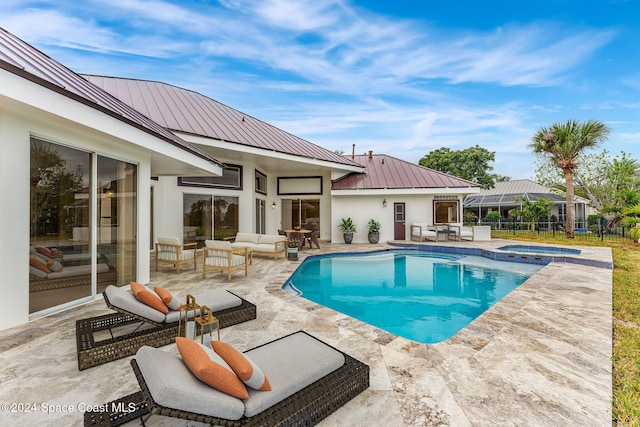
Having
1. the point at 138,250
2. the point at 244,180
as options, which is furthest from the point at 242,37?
the point at 138,250

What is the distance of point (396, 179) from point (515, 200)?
14.7 m

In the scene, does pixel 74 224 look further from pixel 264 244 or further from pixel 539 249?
pixel 539 249

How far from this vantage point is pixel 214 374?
1.60m

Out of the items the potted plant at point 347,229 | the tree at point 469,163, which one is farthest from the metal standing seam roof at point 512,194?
the potted plant at point 347,229

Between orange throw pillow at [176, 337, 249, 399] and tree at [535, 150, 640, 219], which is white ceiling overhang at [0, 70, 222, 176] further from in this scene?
tree at [535, 150, 640, 219]

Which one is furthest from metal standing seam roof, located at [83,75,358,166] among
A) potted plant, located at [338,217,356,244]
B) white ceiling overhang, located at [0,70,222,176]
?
white ceiling overhang, located at [0,70,222,176]

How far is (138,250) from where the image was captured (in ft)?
18.6

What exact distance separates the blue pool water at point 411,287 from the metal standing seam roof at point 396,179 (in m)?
4.06

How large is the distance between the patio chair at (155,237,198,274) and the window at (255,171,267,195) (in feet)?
19.4

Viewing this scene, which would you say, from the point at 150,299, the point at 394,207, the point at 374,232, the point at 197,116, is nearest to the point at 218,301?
the point at 150,299

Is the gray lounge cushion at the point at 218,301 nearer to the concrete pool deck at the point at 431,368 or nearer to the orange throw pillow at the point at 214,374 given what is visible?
the concrete pool deck at the point at 431,368

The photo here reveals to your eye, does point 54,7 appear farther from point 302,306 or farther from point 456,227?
point 456,227

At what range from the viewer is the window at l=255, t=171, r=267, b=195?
42.7 ft

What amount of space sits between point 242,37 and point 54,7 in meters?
5.84
